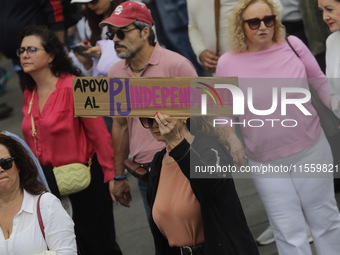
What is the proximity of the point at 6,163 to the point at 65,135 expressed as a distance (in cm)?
112

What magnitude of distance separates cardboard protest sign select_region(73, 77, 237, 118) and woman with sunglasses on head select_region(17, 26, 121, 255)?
125 centimetres

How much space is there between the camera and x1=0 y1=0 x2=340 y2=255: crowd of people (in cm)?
432

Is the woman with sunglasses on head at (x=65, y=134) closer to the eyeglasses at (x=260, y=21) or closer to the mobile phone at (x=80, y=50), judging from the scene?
the mobile phone at (x=80, y=50)

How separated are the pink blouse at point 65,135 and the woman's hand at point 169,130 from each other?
60.5 inches

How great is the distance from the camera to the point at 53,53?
19.1 ft

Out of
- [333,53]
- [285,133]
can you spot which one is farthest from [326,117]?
[333,53]

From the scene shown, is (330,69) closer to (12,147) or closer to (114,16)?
(114,16)

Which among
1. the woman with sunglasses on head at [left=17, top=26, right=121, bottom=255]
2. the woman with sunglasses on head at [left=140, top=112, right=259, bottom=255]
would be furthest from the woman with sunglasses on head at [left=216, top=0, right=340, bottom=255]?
the woman with sunglasses on head at [left=17, top=26, right=121, bottom=255]

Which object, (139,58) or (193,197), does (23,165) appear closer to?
(193,197)

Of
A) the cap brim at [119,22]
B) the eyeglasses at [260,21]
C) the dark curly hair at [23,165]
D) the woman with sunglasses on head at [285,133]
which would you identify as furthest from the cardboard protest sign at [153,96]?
the cap brim at [119,22]

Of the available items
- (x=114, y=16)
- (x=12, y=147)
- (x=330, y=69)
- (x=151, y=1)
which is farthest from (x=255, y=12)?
(x=151, y=1)

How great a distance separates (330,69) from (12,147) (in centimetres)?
203

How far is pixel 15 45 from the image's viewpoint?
7.31m

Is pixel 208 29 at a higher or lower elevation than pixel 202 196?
higher
